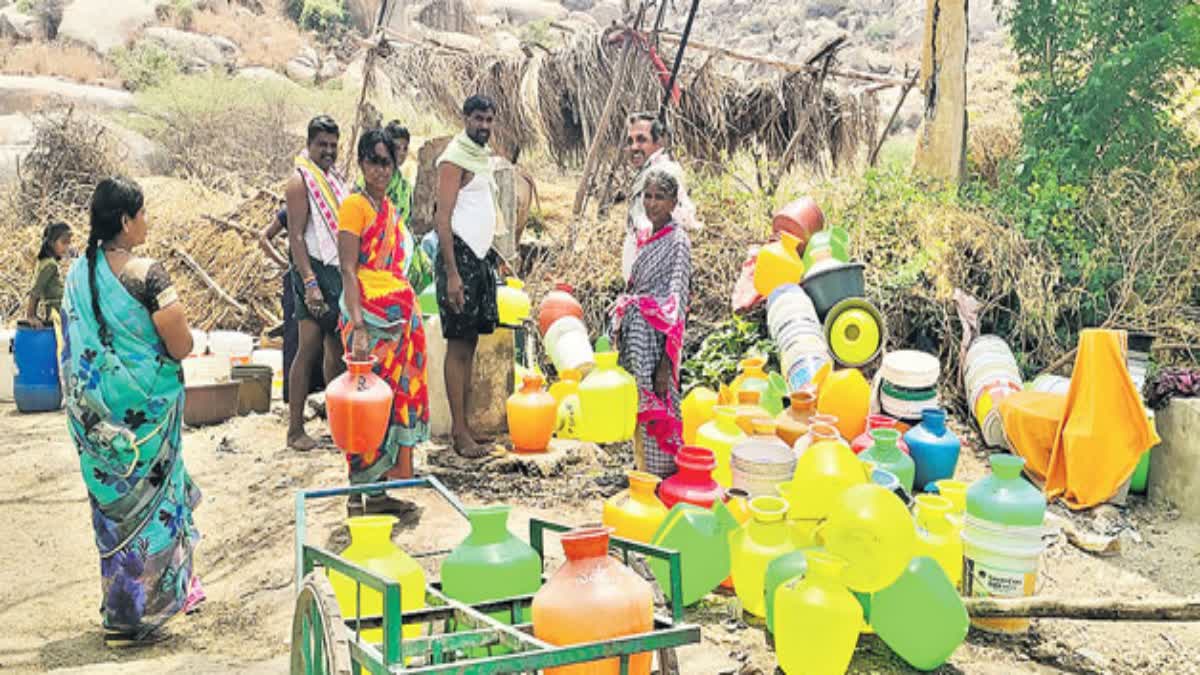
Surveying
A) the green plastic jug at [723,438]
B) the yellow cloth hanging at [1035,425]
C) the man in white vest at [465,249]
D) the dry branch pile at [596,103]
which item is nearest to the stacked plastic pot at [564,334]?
the man in white vest at [465,249]

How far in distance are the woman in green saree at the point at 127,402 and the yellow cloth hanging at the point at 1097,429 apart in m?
3.97

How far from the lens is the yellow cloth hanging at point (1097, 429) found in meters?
4.92

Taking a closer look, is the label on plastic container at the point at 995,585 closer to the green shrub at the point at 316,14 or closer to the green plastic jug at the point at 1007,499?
the green plastic jug at the point at 1007,499

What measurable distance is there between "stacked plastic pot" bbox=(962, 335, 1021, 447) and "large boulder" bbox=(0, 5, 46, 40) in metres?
29.6

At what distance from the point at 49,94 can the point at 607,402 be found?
71.6ft

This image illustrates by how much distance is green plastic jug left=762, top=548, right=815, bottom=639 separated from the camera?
3205 mm

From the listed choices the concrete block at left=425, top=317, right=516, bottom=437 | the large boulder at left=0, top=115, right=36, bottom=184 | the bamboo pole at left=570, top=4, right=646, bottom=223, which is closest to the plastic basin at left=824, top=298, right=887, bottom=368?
the concrete block at left=425, top=317, right=516, bottom=437

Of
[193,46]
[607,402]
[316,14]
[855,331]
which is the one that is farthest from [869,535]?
[316,14]

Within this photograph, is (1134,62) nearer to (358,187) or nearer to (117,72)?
(358,187)

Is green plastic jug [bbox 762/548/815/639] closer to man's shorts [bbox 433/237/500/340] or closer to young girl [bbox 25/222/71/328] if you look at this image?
man's shorts [bbox 433/237/500/340]

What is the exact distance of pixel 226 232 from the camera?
10172 millimetres

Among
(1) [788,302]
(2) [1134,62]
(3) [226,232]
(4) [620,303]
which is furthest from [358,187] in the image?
(3) [226,232]

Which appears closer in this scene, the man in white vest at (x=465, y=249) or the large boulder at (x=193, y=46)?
the man in white vest at (x=465, y=249)

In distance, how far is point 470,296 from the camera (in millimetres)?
5305
